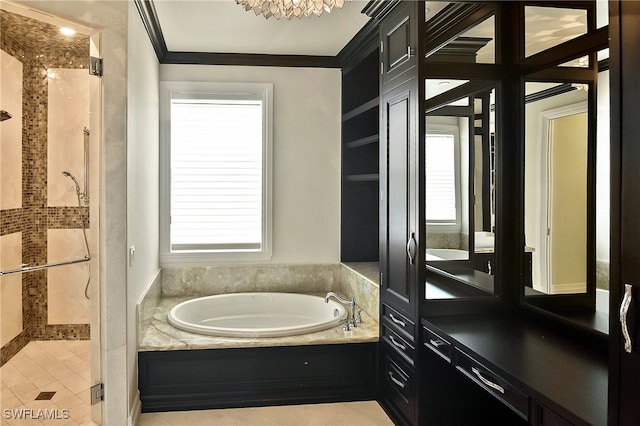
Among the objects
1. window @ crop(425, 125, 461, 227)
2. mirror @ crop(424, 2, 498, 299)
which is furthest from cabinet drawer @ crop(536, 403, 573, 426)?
window @ crop(425, 125, 461, 227)

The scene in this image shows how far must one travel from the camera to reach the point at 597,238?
6.72 ft

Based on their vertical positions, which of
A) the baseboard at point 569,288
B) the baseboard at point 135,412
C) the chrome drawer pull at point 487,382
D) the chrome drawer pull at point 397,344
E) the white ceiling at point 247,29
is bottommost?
the baseboard at point 135,412

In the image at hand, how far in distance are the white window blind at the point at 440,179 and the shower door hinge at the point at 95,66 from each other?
1.74 metres

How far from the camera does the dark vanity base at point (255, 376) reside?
314 centimetres

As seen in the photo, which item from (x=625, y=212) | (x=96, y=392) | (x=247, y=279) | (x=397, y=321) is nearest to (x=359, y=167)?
(x=247, y=279)

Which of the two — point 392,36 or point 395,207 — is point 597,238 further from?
point 392,36

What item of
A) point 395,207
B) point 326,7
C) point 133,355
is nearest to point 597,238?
point 395,207

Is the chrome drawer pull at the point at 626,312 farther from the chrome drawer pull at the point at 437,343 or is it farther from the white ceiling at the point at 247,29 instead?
the white ceiling at the point at 247,29

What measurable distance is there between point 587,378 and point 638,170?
869mm

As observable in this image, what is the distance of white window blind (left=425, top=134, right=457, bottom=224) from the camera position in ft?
8.70

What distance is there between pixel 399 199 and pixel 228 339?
1.40 m

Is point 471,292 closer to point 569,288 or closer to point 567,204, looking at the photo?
point 569,288

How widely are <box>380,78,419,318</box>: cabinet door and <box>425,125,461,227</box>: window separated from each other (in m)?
0.08

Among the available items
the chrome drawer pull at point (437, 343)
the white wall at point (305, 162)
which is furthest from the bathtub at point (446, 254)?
the white wall at point (305, 162)
